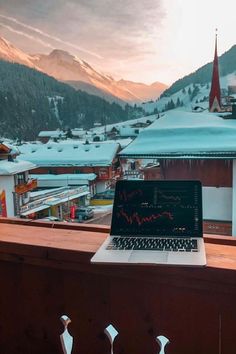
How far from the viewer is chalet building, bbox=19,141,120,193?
2.12 meters

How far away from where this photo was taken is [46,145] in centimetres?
244

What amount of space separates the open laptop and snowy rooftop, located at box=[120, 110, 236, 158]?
2.34 ft

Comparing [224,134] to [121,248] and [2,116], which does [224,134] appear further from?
[2,116]

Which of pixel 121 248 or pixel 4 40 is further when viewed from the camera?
pixel 4 40

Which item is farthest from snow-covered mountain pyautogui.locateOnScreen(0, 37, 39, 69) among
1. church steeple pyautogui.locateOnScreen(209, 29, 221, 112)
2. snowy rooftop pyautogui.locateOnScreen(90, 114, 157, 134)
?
church steeple pyautogui.locateOnScreen(209, 29, 221, 112)

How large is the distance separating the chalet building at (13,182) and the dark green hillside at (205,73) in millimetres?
853

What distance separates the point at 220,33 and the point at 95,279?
4.31 ft

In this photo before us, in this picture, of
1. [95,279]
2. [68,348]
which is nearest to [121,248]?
[95,279]

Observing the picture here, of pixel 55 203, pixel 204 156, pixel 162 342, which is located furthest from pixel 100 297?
pixel 55 203

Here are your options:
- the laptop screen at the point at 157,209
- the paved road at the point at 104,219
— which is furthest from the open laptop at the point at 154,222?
the paved road at the point at 104,219

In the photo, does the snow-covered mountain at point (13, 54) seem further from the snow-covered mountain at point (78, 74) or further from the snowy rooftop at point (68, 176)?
the snowy rooftop at point (68, 176)

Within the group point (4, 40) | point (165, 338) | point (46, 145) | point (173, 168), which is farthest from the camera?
point (46, 145)

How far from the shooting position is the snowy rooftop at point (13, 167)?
1.89 meters

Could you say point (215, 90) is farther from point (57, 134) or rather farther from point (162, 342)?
point (162, 342)
